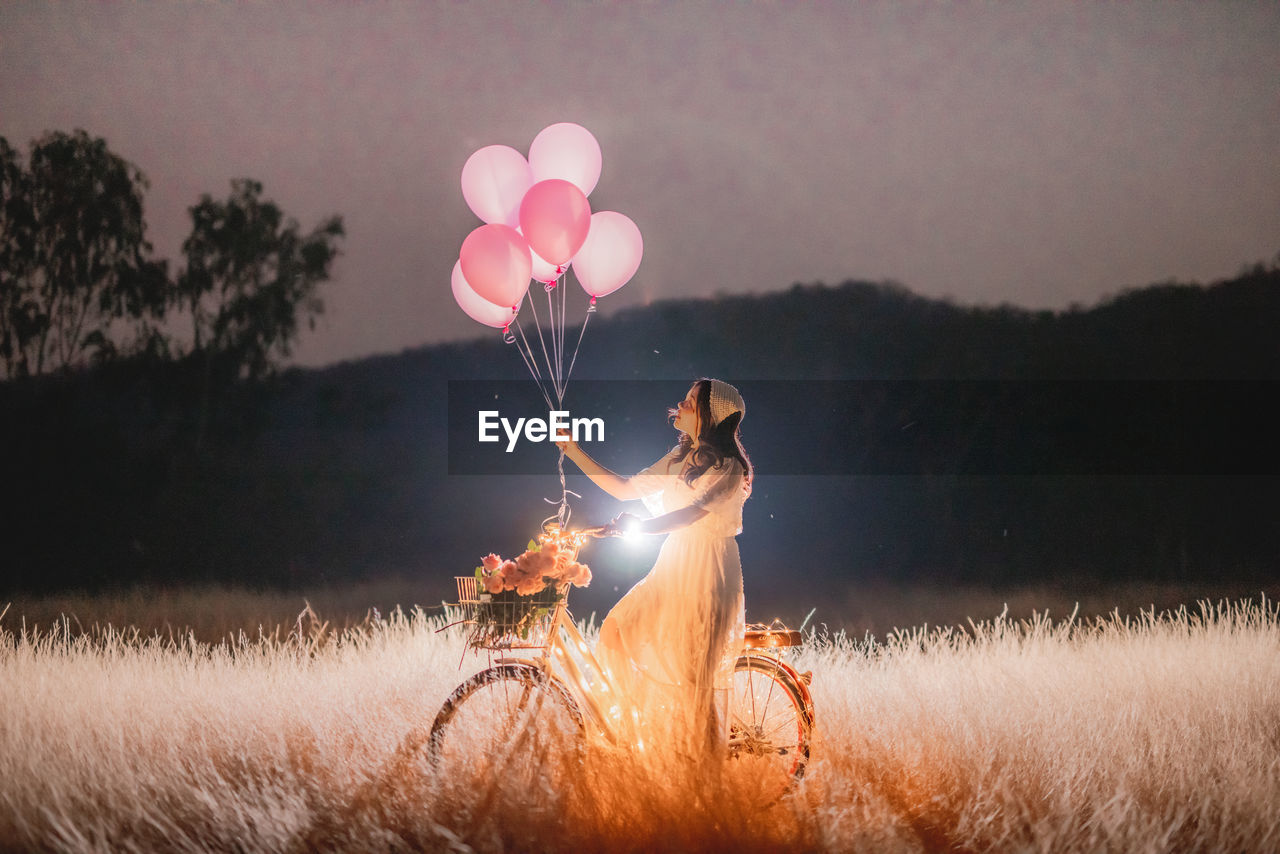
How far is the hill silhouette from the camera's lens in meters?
13.2

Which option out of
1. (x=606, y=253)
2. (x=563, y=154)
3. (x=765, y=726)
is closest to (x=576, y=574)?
(x=765, y=726)

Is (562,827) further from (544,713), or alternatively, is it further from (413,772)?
(413,772)

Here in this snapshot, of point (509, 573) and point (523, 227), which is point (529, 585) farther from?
point (523, 227)

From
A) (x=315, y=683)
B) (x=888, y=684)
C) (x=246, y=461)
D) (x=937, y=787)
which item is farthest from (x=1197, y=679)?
(x=246, y=461)

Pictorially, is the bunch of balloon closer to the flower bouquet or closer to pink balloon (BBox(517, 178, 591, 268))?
pink balloon (BBox(517, 178, 591, 268))

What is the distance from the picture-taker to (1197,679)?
523cm

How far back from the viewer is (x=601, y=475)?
3562 millimetres

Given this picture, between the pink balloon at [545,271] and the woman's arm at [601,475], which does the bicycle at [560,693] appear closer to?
the woman's arm at [601,475]

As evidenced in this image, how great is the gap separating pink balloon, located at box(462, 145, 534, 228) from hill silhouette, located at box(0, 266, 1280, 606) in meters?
4.55

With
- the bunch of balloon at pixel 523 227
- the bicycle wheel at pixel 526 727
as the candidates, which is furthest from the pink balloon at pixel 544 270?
the bicycle wheel at pixel 526 727

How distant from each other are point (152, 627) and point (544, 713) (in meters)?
7.30

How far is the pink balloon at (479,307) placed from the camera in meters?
4.42

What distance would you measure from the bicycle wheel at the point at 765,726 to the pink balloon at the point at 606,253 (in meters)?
1.85

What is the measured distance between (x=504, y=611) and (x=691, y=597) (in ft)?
2.18
